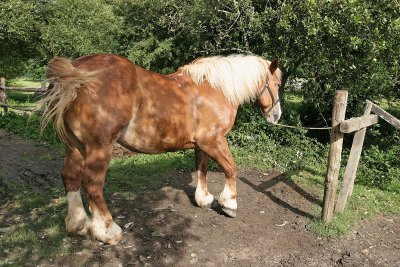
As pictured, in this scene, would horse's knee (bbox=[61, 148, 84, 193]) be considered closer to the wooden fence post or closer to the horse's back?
the horse's back

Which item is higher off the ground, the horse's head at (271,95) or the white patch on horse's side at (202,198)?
the horse's head at (271,95)

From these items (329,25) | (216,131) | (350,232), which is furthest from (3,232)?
(329,25)

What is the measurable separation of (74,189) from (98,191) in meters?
0.57

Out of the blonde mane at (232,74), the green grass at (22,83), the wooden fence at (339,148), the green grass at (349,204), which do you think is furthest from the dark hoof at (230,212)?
the green grass at (22,83)

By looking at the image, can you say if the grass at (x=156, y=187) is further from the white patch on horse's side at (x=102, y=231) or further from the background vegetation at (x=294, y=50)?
the white patch on horse's side at (x=102, y=231)

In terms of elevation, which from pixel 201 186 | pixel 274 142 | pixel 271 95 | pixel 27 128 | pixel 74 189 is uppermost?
pixel 271 95

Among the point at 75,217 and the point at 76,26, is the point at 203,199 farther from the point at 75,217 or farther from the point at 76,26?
the point at 76,26

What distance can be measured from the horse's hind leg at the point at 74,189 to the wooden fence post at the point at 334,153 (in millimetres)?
2997

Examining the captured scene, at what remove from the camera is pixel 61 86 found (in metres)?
3.54

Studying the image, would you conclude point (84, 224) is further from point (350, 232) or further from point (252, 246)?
point (350, 232)

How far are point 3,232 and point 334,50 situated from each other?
6295 mm

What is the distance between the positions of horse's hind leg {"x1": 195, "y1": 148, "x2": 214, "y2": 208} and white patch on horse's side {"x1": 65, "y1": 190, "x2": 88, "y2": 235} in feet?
5.34

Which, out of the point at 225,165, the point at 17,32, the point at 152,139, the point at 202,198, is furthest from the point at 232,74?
the point at 17,32

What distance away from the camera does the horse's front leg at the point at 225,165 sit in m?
4.60
